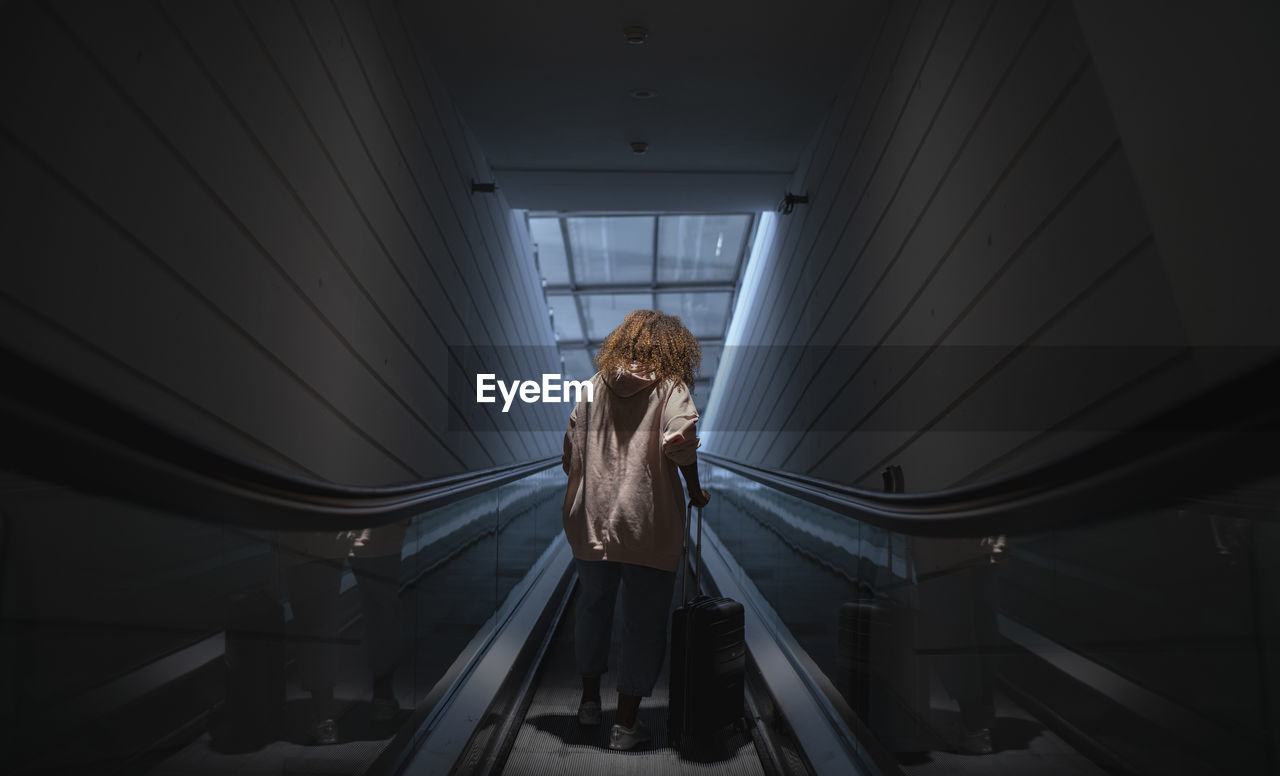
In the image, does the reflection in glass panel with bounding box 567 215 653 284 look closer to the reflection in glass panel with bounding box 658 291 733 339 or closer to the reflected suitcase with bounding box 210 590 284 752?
the reflection in glass panel with bounding box 658 291 733 339

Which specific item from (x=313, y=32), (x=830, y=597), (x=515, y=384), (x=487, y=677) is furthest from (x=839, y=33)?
(x=515, y=384)

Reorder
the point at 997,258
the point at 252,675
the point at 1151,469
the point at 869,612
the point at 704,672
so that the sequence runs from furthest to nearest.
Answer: the point at 997,258 < the point at 704,672 < the point at 869,612 < the point at 252,675 < the point at 1151,469

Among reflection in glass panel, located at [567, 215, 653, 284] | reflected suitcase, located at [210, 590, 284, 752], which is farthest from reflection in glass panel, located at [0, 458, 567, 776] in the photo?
reflection in glass panel, located at [567, 215, 653, 284]

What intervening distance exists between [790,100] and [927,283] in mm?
2564

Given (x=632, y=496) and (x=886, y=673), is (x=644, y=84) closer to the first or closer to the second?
(x=632, y=496)

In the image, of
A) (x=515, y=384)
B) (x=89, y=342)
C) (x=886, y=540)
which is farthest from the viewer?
(x=515, y=384)

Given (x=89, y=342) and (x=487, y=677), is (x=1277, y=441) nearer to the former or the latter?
(x=89, y=342)

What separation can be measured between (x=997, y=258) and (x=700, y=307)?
1084 centimetres

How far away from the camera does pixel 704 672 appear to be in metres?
2.70

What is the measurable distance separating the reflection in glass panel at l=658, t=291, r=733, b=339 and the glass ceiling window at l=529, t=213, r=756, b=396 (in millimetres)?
16

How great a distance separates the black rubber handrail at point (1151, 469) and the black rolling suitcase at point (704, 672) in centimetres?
126

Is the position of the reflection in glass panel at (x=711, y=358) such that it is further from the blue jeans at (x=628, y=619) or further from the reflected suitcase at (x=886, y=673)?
the reflected suitcase at (x=886, y=673)

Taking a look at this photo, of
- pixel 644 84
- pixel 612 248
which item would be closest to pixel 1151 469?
pixel 644 84

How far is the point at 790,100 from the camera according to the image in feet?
19.6
